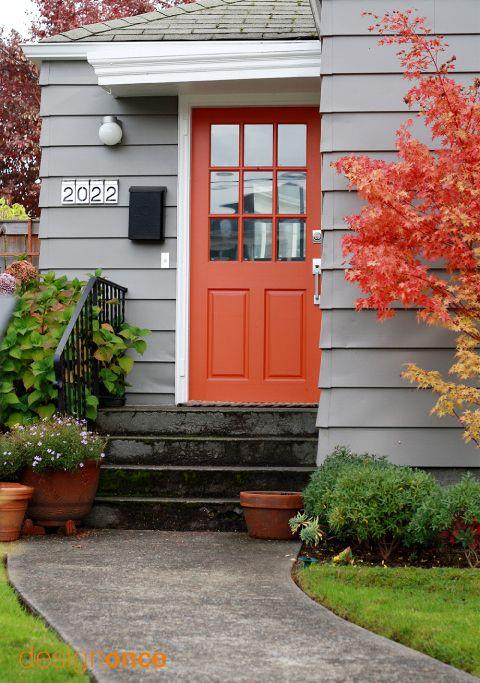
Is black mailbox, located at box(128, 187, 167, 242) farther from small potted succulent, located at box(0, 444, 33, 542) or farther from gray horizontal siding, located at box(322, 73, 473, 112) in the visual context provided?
Answer: small potted succulent, located at box(0, 444, 33, 542)

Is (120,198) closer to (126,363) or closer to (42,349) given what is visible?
(126,363)

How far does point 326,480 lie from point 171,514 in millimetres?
1075

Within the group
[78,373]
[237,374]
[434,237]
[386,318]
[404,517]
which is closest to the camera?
[404,517]

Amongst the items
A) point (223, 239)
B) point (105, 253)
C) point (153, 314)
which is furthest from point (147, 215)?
point (153, 314)

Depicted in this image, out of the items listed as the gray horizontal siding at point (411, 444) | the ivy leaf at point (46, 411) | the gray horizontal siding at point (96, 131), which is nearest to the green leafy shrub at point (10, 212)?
the gray horizontal siding at point (96, 131)

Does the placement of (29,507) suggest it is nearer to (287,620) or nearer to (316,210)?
(287,620)

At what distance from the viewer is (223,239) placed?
6.83 metres

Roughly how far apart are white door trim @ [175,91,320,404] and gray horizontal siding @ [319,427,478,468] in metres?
1.62

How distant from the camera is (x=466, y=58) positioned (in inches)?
216

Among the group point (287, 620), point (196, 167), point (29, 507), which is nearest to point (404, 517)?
point (287, 620)

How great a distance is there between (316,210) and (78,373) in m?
2.14

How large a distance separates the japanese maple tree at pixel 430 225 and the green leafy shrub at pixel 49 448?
174 cm

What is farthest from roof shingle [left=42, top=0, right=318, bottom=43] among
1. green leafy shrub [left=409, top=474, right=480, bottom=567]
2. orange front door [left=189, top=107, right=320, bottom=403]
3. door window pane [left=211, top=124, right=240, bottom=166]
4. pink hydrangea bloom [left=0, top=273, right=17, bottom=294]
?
green leafy shrub [left=409, top=474, right=480, bottom=567]

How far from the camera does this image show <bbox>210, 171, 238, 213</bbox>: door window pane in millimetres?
6859
